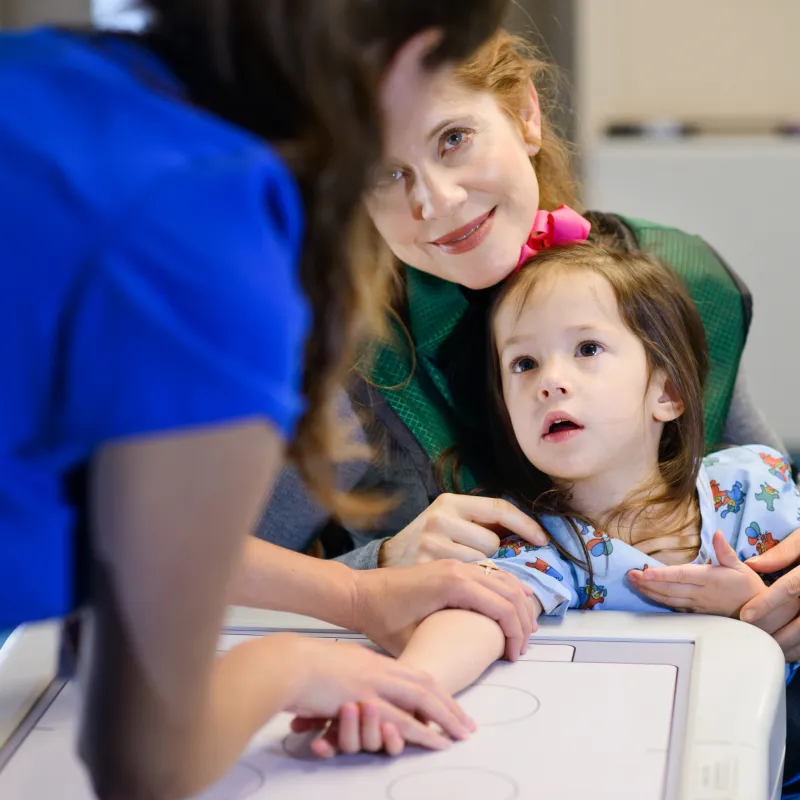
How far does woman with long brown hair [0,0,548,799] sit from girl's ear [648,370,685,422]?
59 centimetres

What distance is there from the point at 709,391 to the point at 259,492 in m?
0.90

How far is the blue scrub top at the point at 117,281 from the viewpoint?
0.45m

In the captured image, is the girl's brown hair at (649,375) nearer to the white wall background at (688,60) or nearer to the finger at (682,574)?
the finger at (682,574)

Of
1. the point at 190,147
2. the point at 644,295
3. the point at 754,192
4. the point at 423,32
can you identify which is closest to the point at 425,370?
the point at 644,295

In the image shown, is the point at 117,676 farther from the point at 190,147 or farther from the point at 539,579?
the point at 539,579

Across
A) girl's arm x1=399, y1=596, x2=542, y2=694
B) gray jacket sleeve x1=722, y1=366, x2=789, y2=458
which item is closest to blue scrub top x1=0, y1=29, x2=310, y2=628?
girl's arm x1=399, y1=596, x2=542, y2=694

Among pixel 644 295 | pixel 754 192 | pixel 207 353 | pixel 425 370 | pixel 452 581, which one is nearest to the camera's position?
pixel 207 353

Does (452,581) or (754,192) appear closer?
(452,581)

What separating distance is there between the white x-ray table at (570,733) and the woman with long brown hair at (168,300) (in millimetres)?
164

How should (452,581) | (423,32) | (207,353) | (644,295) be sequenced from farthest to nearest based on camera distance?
(644,295) < (452,581) < (423,32) < (207,353)

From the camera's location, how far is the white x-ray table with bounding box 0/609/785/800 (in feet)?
2.35

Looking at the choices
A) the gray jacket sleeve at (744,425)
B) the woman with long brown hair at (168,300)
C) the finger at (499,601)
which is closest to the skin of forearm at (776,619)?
the finger at (499,601)

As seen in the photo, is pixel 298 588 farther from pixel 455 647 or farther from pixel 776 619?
pixel 776 619

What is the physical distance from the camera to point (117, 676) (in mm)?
540
